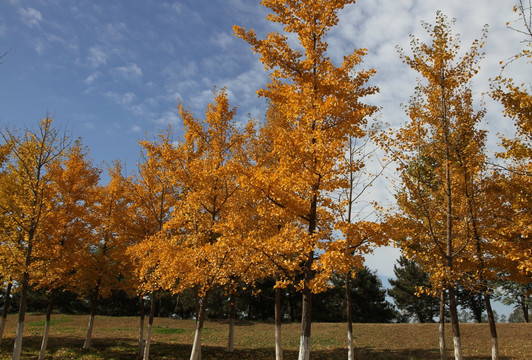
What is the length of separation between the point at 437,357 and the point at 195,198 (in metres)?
11.7

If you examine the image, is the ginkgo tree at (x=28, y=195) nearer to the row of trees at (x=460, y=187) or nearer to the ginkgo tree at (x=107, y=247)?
the ginkgo tree at (x=107, y=247)

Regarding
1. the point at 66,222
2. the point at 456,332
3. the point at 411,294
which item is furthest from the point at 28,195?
the point at 411,294

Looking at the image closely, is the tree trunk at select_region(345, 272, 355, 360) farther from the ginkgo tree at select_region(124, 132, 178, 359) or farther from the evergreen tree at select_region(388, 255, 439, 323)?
the evergreen tree at select_region(388, 255, 439, 323)

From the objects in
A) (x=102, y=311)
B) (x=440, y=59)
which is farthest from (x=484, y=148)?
(x=102, y=311)

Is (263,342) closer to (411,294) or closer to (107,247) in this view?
(107,247)

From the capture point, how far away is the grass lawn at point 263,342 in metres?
14.8

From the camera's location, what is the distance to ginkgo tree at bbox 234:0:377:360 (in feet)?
24.3

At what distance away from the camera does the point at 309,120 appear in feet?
25.8

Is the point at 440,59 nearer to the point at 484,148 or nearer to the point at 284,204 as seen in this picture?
the point at 484,148

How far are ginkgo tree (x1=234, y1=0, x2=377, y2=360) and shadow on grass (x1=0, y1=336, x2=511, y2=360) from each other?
340 inches

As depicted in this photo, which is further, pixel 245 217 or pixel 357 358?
pixel 357 358

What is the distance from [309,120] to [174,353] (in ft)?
41.4

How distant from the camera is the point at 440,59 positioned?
10125mm

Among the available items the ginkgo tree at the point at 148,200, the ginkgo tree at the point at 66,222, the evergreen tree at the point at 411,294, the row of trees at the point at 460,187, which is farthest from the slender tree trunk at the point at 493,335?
the evergreen tree at the point at 411,294
